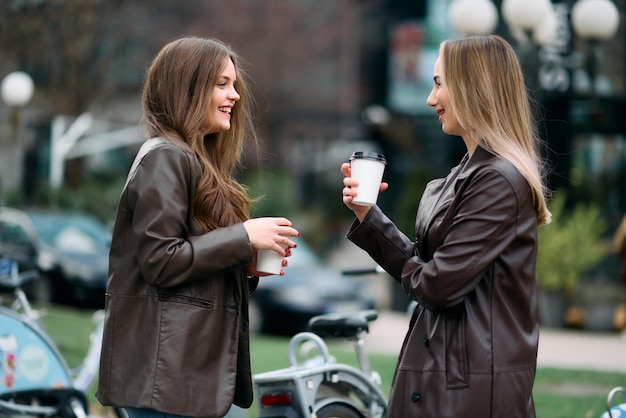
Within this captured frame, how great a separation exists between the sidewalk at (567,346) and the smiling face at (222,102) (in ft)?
24.0

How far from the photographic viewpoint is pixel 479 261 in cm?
306

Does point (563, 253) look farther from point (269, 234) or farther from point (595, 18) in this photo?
point (269, 234)

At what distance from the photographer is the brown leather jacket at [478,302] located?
10.1 feet

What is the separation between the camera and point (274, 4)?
31.2 m

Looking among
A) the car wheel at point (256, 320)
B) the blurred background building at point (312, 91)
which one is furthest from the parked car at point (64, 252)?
the car wheel at point (256, 320)

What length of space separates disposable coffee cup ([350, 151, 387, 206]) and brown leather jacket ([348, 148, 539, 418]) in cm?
25

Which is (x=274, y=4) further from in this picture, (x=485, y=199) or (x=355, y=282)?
(x=485, y=199)

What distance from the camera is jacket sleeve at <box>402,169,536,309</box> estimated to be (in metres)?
3.06

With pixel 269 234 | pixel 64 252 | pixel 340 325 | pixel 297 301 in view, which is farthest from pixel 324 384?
pixel 64 252

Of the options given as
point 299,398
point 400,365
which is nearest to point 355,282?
point 299,398

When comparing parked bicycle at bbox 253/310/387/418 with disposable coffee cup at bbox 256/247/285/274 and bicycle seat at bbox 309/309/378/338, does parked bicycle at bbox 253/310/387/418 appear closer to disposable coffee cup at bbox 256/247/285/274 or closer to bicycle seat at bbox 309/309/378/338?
bicycle seat at bbox 309/309/378/338

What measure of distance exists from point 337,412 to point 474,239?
1686mm

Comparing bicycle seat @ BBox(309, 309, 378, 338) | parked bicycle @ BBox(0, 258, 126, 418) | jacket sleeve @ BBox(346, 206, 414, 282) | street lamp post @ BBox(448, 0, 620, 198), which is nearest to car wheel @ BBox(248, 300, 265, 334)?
street lamp post @ BBox(448, 0, 620, 198)

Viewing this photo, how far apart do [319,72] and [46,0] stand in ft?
65.4
